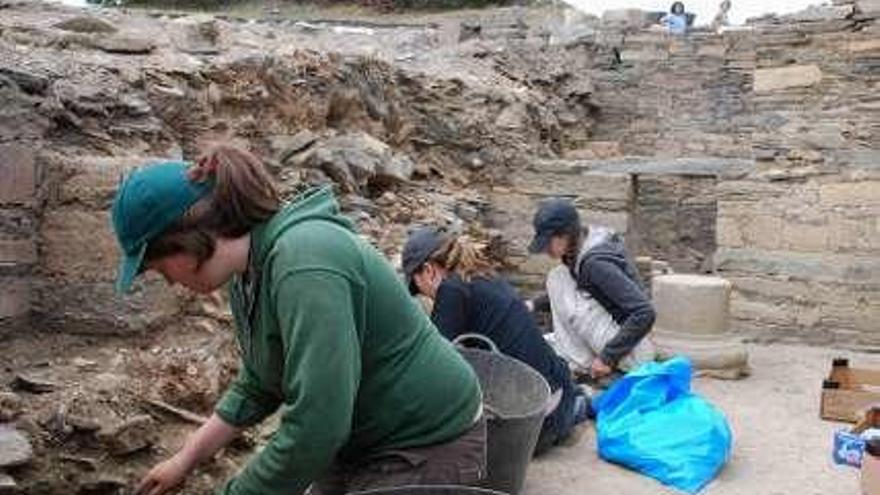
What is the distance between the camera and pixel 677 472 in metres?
5.04

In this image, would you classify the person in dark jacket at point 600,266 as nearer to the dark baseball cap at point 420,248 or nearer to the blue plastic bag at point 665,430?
the blue plastic bag at point 665,430

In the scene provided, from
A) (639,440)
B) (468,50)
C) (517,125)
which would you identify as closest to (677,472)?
(639,440)

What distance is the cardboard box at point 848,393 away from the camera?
5.98 metres

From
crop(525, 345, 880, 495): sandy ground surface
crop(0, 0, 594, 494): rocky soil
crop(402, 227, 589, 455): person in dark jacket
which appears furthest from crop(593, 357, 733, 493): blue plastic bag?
crop(0, 0, 594, 494): rocky soil

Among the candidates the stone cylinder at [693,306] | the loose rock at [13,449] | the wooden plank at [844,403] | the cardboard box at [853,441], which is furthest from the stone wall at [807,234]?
the loose rock at [13,449]

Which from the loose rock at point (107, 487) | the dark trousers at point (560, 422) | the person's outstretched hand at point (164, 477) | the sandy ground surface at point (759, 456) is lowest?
the sandy ground surface at point (759, 456)

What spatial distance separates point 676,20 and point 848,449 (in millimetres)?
A: 11880

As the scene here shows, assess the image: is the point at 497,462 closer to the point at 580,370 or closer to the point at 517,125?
the point at 580,370

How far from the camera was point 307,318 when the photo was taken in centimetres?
225

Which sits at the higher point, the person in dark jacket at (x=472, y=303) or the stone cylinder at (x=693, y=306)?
the person in dark jacket at (x=472, y=303)

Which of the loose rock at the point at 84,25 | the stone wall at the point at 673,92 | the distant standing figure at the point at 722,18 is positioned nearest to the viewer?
the loose rock at the point at 84,25

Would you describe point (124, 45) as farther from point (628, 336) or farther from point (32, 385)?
point (628, 336)

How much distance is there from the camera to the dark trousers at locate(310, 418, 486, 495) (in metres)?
2.67

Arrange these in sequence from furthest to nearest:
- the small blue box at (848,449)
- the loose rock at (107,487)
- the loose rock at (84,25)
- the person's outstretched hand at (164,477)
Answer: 1. the loose rock at (84,25)
2. the small blue box at (848,449)
3. the loose rock at (107,487)
4. the person's outstretched hand at (164,477)
